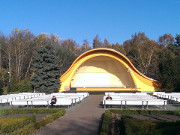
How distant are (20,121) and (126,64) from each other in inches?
805

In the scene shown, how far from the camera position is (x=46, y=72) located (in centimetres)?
2311

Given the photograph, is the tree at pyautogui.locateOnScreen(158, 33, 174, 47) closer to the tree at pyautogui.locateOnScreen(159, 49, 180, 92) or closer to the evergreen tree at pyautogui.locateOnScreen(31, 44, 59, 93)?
the tree at pyautogui.locateOnScreen(159, 49, 180, 92)

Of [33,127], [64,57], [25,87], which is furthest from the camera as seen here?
[64,57]

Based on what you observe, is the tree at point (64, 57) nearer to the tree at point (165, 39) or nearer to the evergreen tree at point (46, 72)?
the evergreen tree at point (46, 72)

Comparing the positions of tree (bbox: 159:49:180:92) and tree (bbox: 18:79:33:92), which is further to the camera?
tree (bbox: 18:79:33:92)

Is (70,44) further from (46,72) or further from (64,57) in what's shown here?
(46,72)

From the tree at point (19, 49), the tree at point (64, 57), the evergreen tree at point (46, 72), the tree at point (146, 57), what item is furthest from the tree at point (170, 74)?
the tree at point (19, 49)

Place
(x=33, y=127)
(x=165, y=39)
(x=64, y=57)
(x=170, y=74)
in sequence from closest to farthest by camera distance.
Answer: (x=33, y=127), (x=170, y=74), (x=64, y=57), (x=165, y=39)

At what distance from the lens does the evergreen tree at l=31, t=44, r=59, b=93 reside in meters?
22.6

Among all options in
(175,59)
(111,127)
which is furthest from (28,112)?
(175,59)

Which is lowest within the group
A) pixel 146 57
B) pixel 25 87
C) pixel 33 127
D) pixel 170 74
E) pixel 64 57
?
pixel 33 127

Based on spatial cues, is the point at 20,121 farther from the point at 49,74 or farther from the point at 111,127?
the point at 49,74

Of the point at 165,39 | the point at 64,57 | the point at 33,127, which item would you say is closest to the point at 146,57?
the point at 165,39

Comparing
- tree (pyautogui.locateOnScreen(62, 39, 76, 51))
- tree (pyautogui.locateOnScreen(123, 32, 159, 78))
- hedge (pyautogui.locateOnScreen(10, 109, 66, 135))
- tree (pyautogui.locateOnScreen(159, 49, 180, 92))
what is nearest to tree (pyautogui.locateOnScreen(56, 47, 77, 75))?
tree (pyautogui.locateOnScreen(62, 39, 76, 51))
